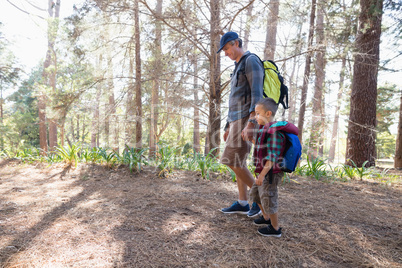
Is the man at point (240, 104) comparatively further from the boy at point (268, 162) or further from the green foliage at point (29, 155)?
the green foliage at point (29, 155)

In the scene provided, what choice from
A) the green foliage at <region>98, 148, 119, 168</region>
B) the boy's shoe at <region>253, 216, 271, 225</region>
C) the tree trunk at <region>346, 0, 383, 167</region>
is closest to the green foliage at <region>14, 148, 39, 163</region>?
the green foliage at <region>98, 148, 119, 168</region>

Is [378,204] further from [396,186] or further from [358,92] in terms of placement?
[358,92]

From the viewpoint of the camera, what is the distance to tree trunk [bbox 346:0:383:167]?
235 inches

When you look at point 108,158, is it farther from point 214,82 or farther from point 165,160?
point 214,82

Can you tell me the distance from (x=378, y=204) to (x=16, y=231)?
13.4 ft

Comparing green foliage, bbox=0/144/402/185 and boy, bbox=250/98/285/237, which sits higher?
boy, bbox=250/98/285/237

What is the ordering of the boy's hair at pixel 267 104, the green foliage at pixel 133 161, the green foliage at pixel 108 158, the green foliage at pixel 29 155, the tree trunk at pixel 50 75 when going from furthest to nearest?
the tree trunk at pixel 50 75 < the green foliage at pixel 29 155 < the green foliage at pixel 108 158 < the green foliage at pixel 133 161 < the boy's hair at pixel 267 104

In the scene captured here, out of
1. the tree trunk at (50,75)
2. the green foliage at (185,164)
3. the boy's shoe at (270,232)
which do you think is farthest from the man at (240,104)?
the tree trunk at (50,75)

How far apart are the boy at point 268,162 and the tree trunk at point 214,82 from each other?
3157 mm

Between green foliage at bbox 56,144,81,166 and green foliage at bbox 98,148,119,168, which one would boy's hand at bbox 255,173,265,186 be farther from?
green foliage at bbox 56,144,81,166

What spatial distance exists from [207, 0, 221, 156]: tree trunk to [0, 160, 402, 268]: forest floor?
2045mm

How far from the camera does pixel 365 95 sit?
19.8 feet

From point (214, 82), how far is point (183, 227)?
3.85 m

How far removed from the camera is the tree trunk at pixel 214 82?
4801 millimetres
